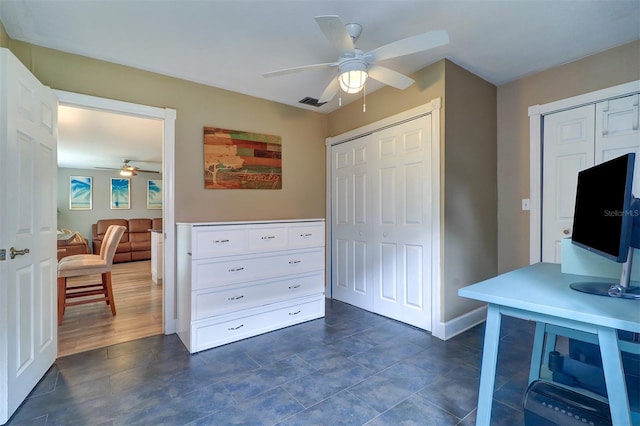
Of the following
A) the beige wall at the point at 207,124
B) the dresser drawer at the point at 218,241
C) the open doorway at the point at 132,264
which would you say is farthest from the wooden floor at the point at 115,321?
the beige wall at the point at 207,124

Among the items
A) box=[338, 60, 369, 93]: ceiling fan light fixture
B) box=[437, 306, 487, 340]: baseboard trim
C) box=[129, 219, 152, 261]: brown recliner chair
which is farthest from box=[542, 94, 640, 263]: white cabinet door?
box=[129, 219, 152, 261]: brown recliner chair

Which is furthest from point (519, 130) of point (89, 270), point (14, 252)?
point (89, 270)

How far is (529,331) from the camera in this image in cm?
267

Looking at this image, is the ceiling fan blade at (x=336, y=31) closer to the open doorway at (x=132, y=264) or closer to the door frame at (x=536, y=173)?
the open doorway at (x=132, y=264)

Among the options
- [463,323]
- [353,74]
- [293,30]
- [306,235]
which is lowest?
[463,323]

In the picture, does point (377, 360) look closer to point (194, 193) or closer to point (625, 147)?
point (194, 193)

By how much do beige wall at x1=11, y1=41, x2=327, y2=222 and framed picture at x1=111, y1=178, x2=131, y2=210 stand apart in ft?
21.2

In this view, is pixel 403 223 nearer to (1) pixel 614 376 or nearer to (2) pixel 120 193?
(1) pixel 614 376

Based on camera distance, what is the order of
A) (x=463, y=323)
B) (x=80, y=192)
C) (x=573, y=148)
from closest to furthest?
(x=573, y=148)
(x=463, y=323)
(x=80, y=192)

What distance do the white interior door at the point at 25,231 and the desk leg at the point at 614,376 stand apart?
107 inches

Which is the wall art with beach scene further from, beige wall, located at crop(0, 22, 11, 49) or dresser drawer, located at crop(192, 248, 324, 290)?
beige wall, located at crop(0, 22, 11, 49)

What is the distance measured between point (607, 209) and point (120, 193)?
9413mm

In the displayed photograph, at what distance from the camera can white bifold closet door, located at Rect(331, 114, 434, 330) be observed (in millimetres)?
2762

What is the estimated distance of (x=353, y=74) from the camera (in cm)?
201
